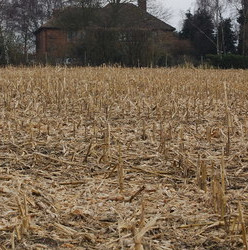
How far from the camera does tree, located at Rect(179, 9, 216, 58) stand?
3791 cm

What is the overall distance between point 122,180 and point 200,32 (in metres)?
37.1

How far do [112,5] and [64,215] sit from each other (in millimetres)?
25498

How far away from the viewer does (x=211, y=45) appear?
3806cm

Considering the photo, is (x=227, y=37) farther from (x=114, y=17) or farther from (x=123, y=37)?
(x=123, y=37)

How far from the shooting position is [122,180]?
110 inches

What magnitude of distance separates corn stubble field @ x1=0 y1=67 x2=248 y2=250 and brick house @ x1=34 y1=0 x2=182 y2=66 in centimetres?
1114

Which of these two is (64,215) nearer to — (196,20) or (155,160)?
(155,160)

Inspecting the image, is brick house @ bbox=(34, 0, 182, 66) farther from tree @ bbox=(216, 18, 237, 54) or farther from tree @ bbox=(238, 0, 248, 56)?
tree @ bbox=(216, 18, 237, 54)

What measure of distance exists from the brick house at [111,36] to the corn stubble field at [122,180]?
1114 cm

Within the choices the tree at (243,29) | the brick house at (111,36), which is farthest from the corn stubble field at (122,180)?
the tree at (243,29)

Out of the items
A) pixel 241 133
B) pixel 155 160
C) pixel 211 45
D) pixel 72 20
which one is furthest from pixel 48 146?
Answer: pixel 211 45

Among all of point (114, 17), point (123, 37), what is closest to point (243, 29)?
point (114, 17)

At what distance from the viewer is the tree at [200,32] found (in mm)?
37906

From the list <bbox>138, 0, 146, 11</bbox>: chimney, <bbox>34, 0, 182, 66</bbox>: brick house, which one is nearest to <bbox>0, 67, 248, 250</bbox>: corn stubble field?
<bbox>34, 0, 182, 66</bbox>: brick house
